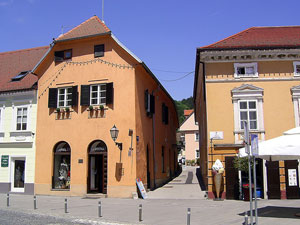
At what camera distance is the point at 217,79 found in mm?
17625

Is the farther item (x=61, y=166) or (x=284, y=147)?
(x=61, y=166)

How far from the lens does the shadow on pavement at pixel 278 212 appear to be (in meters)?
11.8

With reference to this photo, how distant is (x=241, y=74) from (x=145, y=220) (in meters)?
10.0

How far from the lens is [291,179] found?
16.4 meters

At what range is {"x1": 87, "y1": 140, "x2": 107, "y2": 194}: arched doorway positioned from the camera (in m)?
18.9

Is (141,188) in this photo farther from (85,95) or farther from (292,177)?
(292,177)

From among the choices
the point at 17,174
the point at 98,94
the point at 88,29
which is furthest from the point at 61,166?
the point at 88,29

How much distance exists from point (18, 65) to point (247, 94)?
17.4 meters

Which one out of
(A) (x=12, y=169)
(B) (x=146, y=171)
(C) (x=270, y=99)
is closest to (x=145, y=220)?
(B) (x=146, y=171)

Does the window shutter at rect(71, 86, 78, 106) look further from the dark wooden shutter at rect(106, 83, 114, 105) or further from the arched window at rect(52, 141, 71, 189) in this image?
the arched window at rect(52, 141, 71, 189)

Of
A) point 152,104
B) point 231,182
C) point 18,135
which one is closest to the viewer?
point 231,182

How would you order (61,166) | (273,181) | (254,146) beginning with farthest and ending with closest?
(61,166), (273,181), (254,146)

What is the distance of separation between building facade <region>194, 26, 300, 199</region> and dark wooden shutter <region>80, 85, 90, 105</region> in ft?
23.0

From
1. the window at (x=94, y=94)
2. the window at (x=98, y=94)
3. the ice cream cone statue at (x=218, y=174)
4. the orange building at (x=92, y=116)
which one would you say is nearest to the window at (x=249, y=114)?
the ice cream cone statue at (x=218, y=174)
